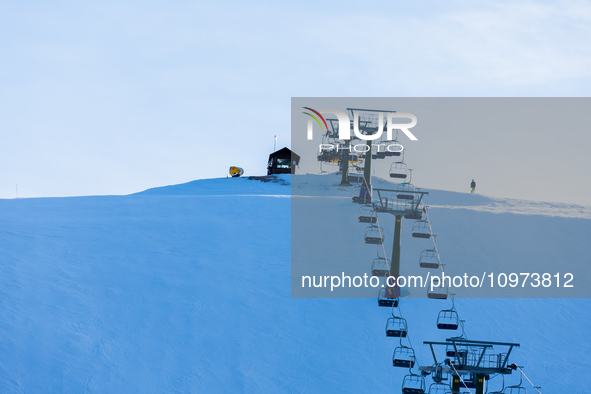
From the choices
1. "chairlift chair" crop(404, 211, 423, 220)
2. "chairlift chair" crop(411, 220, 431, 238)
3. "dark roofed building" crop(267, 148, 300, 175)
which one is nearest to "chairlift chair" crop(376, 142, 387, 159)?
"chairlift chair" crop(411, 220, 431, 238)

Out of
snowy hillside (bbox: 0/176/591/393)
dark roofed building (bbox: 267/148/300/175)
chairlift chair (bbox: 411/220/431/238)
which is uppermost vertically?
dark roofed building (bbox: 267/148/300/175)

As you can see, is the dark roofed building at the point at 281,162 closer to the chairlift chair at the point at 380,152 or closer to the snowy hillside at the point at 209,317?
the snowy hillside at the point at 209,317

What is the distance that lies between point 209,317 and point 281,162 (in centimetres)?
6403

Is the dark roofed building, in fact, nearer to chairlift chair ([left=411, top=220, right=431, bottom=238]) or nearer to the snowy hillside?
the snowy hillside

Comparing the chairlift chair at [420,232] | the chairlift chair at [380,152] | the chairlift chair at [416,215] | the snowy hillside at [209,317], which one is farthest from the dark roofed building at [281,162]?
the chairlift chair at [416,215]

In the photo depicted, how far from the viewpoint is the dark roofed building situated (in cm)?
8431

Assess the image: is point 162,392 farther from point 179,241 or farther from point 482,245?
point 482,245

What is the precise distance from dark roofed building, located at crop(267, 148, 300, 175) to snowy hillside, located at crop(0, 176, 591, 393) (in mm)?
51311

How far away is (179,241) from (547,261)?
18.3 m

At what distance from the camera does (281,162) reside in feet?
277

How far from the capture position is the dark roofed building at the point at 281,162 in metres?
84.3

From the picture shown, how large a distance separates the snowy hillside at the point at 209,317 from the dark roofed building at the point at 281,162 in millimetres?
51311

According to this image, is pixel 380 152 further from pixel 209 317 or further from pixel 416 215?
pixel 209 317

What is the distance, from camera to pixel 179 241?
28.7m
